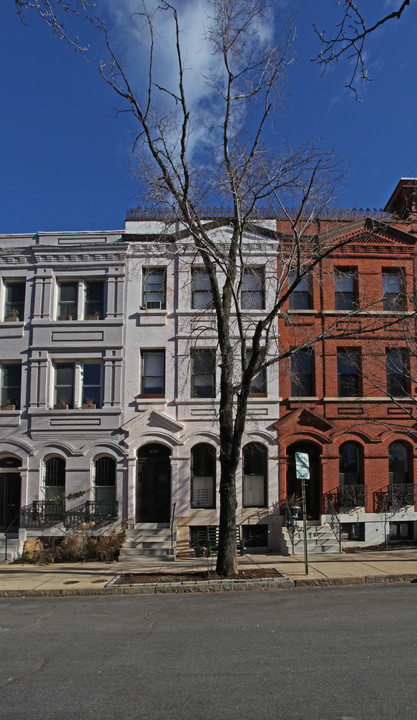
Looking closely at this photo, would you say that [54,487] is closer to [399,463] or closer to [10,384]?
[10,384]

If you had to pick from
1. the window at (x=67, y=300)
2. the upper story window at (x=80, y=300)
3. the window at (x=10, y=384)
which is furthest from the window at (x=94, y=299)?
the window at (x=10, y=384)

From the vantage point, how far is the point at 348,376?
63.3 ft

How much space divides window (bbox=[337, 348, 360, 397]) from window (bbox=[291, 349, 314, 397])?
0.95m

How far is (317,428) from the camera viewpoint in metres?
18.4

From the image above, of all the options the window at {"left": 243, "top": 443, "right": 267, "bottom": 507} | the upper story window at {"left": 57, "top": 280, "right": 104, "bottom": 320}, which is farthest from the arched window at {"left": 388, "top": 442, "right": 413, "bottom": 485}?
the upper story window at {"left": 57, "top": 280, "right": 104, "bottom": 320}

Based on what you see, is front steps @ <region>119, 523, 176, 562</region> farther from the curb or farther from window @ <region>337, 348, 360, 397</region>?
window @ <region>337, 348, 360, 397</region>

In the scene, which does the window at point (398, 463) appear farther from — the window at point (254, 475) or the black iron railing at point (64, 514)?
the black iron railing at point (64, 514)

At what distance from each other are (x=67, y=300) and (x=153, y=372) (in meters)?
4.00

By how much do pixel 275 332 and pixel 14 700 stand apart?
14.8 metres

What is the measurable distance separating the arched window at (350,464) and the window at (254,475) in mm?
2584

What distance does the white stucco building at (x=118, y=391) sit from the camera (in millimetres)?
18031

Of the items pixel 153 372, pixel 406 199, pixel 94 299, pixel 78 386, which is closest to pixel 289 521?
pixel 153 372

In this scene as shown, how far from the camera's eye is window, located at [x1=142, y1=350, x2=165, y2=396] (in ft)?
62.1

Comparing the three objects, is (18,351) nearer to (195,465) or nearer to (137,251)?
(137,251)
